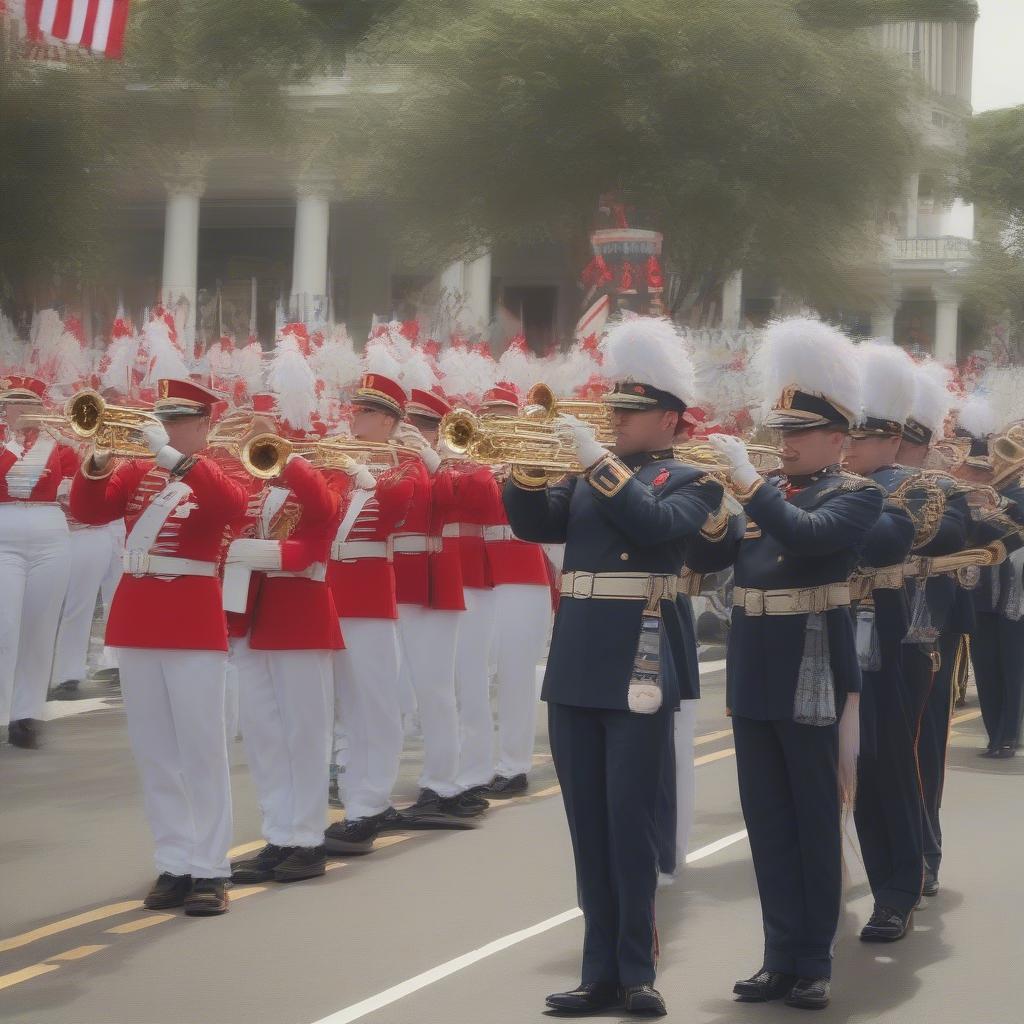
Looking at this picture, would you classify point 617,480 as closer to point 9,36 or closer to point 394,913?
point 394,913

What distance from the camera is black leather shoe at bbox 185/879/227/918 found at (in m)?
8.15

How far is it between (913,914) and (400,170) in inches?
1144

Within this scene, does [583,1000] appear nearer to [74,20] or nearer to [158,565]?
[158,565]

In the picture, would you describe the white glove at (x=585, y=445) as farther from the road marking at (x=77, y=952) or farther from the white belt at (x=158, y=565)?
the road marking at (x=77, y=952)

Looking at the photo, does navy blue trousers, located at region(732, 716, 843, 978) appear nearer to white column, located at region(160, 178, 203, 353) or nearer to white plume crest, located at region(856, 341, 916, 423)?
white plume crest, located at region(856, 341, 916, 423)

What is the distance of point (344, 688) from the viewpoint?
31.8ft

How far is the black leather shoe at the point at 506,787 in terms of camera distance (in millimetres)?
11047

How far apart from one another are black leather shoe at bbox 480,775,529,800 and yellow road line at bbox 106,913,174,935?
10.3ft

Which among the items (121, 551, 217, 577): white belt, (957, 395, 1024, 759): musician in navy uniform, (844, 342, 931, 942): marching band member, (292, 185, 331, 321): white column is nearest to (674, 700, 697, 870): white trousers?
(844, 342, 931, 942): marching band member

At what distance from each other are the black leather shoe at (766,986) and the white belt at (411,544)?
381cm

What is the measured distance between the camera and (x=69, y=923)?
805 cm

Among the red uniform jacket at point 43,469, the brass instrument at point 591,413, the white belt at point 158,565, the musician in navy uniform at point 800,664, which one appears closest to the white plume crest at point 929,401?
the brass instrument at point 591,413

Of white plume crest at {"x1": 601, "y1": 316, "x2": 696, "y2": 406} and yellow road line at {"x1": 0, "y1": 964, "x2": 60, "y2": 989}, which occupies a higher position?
white plume crest at {"x1": 601, "y1": 316, "x2": 696, "y2": 406}

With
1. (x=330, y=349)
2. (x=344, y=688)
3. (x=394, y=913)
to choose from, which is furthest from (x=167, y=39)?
(x=394, y=913)
